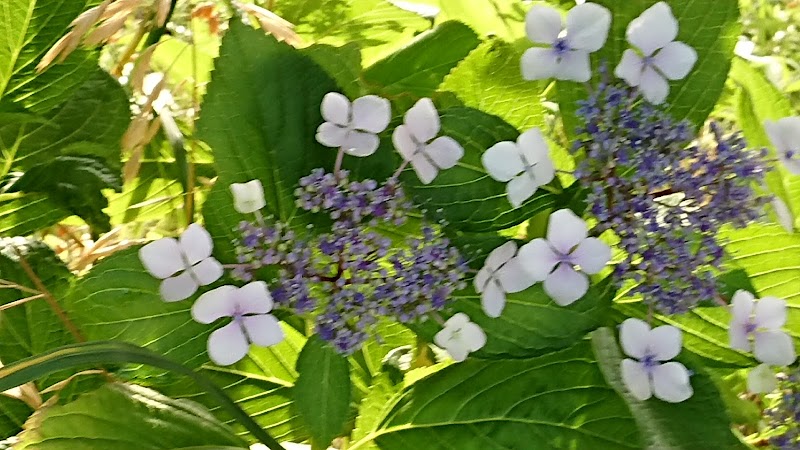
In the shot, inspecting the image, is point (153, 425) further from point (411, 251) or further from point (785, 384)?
point (785, 384)

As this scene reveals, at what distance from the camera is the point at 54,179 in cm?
30

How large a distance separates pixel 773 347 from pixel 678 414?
4 centimetres

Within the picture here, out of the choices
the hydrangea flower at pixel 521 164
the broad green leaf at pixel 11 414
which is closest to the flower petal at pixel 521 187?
the hydrangea flower at pixel 521 164

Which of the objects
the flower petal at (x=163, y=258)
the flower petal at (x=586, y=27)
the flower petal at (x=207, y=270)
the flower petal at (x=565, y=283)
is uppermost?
the flower petal at (x=586, y=27)

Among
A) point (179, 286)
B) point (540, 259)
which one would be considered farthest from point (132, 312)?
point (540, 259)

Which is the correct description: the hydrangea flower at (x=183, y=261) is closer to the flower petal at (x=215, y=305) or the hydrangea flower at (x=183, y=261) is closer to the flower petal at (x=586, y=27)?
the flower petal at (x=215, y=305)

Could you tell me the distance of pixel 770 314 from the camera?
216 millimetres

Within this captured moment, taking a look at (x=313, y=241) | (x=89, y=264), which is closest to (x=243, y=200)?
(x=313, y=241)

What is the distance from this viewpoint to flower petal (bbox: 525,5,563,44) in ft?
0.67

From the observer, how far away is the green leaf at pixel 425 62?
0.83ft

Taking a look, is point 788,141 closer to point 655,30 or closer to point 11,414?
point 655,30

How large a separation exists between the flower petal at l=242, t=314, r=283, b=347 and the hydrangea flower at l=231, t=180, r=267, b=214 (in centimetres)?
3

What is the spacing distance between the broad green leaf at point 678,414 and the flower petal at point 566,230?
0.04m

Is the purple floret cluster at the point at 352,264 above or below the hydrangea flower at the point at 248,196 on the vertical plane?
below
